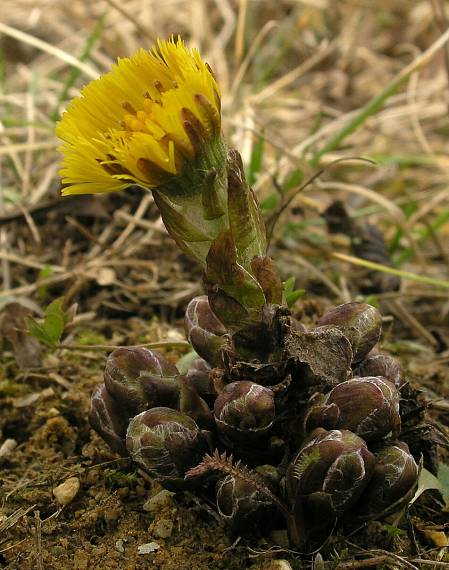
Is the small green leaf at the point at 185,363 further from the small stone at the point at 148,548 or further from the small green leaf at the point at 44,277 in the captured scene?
the small green leaf at the point at 44,277

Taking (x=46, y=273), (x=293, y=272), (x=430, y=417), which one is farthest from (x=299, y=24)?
(x=430, y=417)

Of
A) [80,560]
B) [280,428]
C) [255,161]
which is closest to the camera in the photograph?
[80,560]

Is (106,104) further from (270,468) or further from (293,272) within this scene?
(293,272)

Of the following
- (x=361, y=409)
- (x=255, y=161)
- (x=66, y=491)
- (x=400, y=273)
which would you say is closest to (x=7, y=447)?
(x=66, y=491)

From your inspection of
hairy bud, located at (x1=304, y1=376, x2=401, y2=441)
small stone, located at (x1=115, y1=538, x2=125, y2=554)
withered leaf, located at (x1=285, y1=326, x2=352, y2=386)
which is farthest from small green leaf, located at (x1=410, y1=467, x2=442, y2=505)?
small stone, located at (x1=115, y1=538, x2=125, y2=554)

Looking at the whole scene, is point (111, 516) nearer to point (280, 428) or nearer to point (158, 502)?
point (158, 502)

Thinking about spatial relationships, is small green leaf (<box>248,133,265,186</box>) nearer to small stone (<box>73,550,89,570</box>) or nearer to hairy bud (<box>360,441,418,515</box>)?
hairy bud (<box>360,441,418,515</box>)

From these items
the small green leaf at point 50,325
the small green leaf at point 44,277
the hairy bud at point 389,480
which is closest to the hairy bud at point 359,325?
the hairy bud at point 389,480
